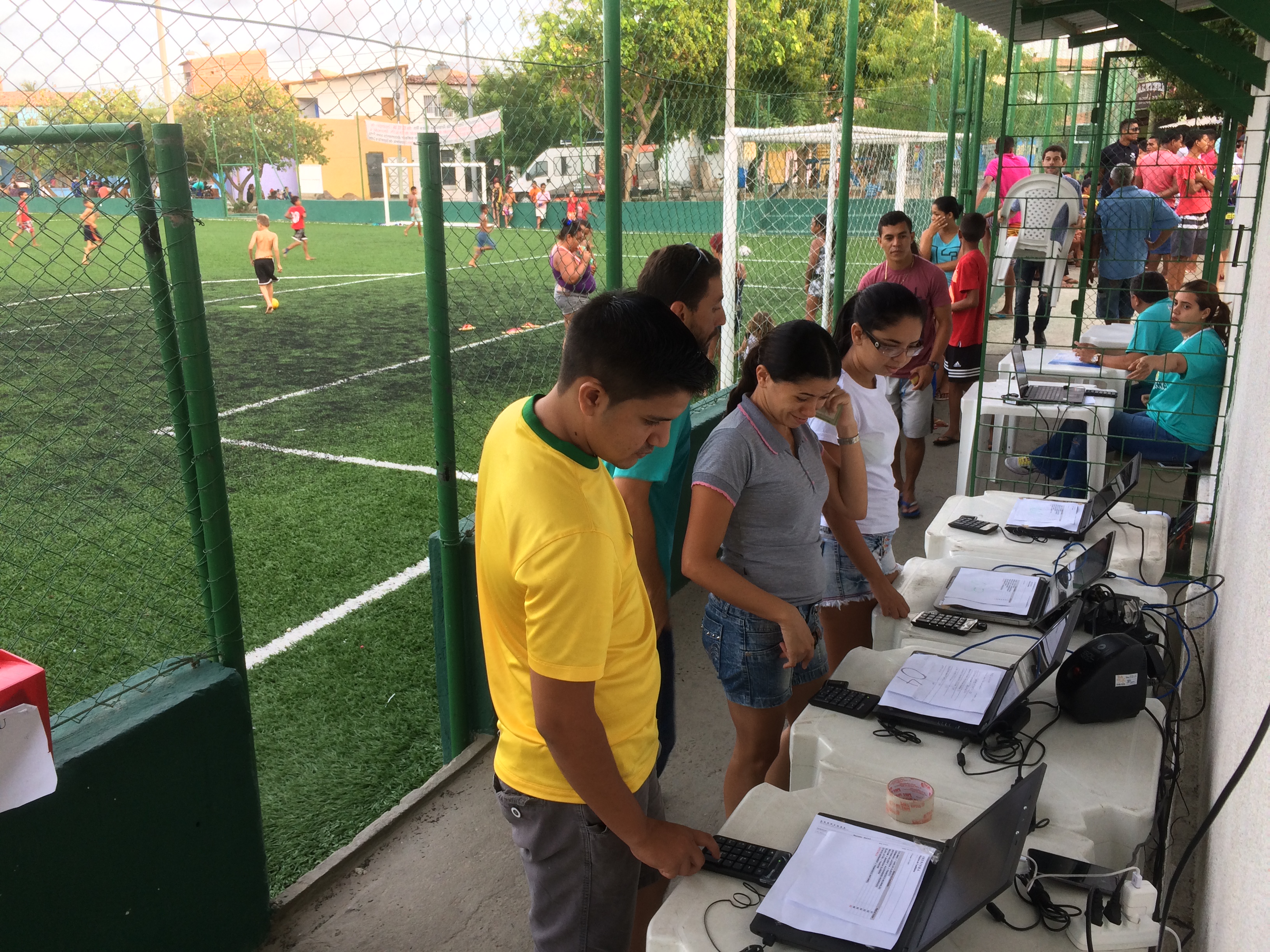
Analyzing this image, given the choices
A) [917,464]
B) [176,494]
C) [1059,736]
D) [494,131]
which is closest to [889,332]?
[1059,736]

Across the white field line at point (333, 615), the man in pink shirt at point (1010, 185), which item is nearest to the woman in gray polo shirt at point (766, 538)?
the white field line at point (333, 615)

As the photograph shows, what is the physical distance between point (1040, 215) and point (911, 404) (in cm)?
366

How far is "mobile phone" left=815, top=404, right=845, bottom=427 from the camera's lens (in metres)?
2.76

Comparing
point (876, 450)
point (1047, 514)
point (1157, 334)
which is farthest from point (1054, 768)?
point (1157, 334)

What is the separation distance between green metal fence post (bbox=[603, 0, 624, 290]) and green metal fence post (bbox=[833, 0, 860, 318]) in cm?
281

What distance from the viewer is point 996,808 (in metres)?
1.58

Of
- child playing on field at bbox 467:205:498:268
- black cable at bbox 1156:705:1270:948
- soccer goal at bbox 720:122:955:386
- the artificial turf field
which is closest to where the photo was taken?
black cable at bbox 1156:705:1270:948

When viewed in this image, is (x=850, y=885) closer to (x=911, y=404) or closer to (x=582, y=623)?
(x=582, y=623)

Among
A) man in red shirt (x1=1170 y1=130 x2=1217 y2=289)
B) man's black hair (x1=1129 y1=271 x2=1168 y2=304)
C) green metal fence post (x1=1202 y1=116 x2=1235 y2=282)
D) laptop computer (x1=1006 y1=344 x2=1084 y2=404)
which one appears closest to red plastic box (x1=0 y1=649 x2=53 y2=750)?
laptop computer (x1=1006 y1=344 x2=1084 y2=404)

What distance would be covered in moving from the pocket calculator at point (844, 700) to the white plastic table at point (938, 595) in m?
0.37

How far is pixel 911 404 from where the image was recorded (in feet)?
20.3

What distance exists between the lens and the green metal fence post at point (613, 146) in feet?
12.3

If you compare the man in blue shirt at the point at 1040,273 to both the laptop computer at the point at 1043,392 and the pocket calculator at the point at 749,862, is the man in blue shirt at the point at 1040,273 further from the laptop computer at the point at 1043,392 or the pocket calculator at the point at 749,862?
the pocket calculator at the point at 749,862

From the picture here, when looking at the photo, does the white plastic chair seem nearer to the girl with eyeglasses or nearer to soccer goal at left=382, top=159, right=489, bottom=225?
soccer goal at left=382, top=159, right=489, bottom=225
